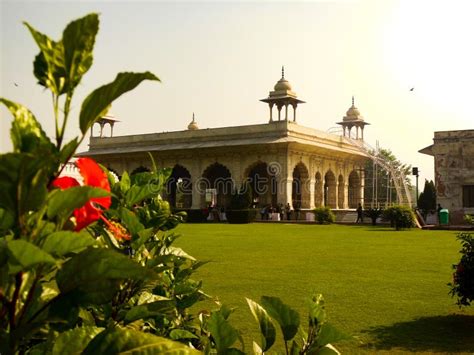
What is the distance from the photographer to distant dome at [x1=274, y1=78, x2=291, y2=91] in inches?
1045

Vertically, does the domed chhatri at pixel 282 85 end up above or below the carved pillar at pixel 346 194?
above

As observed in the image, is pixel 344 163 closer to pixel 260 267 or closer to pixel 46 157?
pixel 260 267

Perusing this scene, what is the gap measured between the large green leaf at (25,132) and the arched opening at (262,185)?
26463mm

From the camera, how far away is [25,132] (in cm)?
62

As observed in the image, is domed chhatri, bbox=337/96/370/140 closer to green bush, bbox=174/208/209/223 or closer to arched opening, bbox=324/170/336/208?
arched opening, bbox=324/170/336/208

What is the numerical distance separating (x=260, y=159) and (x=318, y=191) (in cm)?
430

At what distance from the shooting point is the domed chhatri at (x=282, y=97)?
86.6 feet

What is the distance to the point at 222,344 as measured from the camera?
1.00 m

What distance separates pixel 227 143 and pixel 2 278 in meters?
25.6

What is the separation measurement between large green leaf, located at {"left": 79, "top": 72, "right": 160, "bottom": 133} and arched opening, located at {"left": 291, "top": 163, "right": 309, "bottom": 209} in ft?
83.6

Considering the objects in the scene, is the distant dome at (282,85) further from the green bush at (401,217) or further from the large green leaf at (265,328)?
the large green leaf at (265,328)

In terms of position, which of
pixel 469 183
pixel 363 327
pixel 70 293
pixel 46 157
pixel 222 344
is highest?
pixel 469 183

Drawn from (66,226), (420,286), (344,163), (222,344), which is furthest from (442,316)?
(344,163)

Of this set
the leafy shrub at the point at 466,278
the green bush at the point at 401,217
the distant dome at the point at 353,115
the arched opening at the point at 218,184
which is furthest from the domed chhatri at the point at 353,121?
the leafy shrub at the point at 466,278
